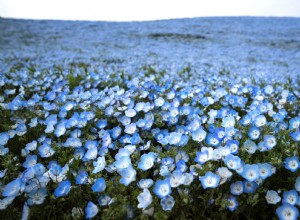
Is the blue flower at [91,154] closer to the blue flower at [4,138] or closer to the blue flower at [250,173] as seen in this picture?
the blue flower at [4,138]

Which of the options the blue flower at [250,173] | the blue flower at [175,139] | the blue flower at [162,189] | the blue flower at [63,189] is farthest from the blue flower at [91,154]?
the blue flower at [250,173]

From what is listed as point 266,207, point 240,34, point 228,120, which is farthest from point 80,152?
point 240,34

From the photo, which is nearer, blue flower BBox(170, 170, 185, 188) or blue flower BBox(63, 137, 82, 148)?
blue flower BBox(170, 170, 185, 188)

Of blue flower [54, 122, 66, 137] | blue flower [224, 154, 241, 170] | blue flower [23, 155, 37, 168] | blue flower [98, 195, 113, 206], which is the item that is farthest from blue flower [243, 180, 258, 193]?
blue flower [54, 122, 66, 137]

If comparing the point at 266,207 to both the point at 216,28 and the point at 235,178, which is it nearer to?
the point at 235,178

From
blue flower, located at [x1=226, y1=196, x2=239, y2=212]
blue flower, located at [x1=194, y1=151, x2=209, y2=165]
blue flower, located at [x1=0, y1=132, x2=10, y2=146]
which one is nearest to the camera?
blue flower, located at [x1=226, y1=196, x2=239, y2=212]

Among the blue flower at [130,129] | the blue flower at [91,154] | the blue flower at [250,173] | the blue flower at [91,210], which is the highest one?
the blue flower at [250,173]

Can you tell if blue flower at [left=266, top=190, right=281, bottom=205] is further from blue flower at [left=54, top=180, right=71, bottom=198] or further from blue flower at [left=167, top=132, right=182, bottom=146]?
blue flower at [left=54, top=180, right=71, bottom=198]
